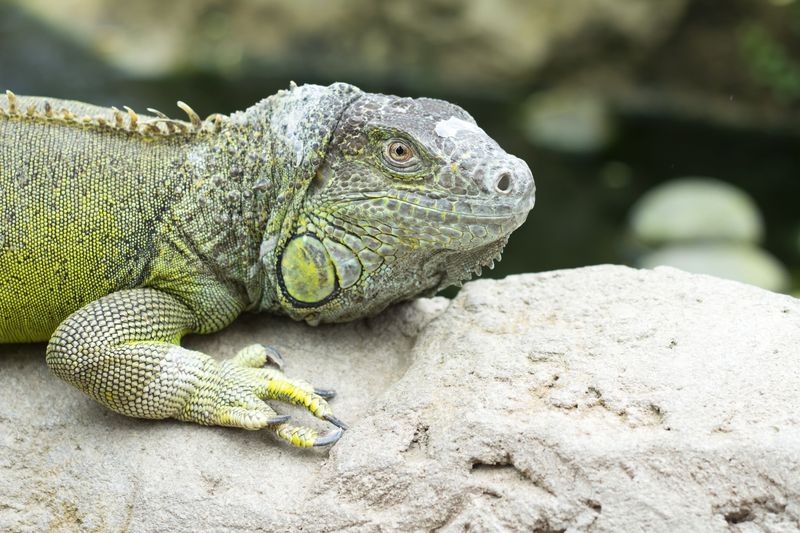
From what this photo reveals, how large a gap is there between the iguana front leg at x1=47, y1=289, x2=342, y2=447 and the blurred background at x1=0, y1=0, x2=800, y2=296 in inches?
398

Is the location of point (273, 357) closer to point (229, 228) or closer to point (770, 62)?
point (229, 228)

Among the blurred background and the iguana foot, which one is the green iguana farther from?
the blurred background

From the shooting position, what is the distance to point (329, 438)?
450cm

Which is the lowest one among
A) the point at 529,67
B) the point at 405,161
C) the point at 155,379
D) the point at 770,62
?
the point at 155,379

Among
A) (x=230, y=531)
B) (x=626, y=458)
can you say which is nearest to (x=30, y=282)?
(x=230, y=531)

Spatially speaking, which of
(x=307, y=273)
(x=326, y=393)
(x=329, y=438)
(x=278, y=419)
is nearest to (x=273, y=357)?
(x=326, y=393)

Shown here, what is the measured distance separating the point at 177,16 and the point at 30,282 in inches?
519

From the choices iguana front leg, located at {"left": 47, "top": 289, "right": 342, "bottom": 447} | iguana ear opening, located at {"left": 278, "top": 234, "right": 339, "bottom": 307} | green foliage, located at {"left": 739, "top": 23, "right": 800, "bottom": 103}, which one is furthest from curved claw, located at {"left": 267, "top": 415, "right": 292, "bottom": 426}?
green foliage, located at {"left": 739, "top": 23, "right": 800, "bottom": 103}

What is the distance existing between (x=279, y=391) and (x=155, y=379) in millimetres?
656

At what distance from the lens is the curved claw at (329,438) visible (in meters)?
4.48

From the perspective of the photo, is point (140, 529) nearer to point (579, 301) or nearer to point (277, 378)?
point (277, 378)

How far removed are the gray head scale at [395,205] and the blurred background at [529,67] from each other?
962 cm

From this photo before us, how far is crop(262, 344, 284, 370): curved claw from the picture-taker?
513 cm

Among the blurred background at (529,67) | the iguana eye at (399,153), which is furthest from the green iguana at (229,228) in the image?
the blurred background at (529,67)
